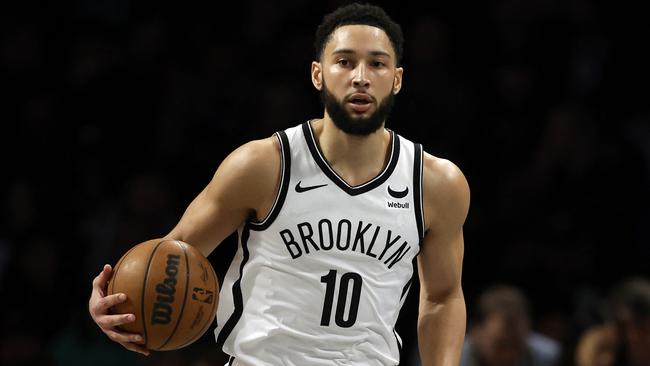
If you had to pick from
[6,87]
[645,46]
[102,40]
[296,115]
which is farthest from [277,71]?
[645,46]

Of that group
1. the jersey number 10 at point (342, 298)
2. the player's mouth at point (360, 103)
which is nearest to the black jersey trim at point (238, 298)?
the jersey number 10 at point (342, 298)

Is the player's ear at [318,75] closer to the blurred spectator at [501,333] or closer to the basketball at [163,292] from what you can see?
the basketball at [163,292]

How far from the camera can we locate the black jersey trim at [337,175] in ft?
13.3

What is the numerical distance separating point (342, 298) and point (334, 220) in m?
0.26

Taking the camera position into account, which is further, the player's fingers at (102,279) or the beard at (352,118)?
the beard at (352,118)

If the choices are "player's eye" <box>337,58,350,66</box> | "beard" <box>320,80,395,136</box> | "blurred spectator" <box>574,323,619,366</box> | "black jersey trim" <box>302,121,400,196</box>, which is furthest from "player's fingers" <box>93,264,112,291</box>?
"blurred spectator" <box>574,323,619,366</box>

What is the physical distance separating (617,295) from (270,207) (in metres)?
2.87

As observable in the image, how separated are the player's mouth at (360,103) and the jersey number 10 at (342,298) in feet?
1.82

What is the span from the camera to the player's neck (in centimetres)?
411

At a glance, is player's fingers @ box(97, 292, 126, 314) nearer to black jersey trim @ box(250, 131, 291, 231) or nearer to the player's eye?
black jersey trim @ box(250, 131, 291, 231)

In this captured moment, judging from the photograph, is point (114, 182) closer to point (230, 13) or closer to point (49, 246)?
point (49, 246)

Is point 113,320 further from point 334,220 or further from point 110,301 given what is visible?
point 334,220

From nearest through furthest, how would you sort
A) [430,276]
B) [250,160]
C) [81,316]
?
[250,160] → [430,276] → [81,316]

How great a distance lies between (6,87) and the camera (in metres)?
7.81
